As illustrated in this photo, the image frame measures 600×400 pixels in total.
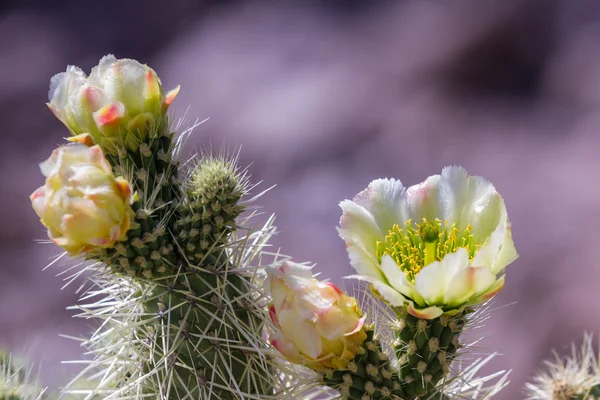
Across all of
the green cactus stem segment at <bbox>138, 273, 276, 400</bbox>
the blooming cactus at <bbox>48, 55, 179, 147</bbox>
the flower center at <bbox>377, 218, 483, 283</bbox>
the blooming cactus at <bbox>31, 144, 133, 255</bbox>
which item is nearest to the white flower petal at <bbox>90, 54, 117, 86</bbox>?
the blooming cactus at <bbox>48, 55, 179, 147</bbox>

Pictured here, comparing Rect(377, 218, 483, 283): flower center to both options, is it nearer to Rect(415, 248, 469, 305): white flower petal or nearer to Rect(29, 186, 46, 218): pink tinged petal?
Rect(415, 248, 469, 305): white flower petal

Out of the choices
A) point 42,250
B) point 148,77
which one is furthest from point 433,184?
point 42,250

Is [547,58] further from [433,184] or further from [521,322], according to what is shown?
[433,184]

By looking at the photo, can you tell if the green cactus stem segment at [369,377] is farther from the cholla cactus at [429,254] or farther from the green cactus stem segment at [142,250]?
the green cactus stem segment at [142,250]

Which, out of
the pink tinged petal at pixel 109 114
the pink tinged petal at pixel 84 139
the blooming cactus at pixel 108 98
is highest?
the blooming cactus at pixel 108 98

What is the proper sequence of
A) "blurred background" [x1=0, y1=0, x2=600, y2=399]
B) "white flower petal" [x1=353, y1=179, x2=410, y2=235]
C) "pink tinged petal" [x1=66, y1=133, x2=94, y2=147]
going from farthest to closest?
1. "blurred background" [x1=0, y1=0, x2=600, y2=399]
2. "white flower petal" [x1=353, y1=179, x2=410, y2=235]
3. "pink tinged petal" [x1=66, y1=133, x2=94, y2=147]

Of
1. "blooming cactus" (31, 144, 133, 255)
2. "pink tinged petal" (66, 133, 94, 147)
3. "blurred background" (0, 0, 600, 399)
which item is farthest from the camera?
"blurred background" (0, 0, 600, 399)

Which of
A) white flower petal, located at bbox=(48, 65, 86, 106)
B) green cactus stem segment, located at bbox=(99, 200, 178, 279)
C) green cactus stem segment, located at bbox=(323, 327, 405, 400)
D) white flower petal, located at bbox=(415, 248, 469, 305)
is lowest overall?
green cactus stem segment, located at bbox=(323, 327, 405, 400)

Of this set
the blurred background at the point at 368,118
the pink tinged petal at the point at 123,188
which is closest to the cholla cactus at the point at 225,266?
the pink tinged petal at the point at 123,188
